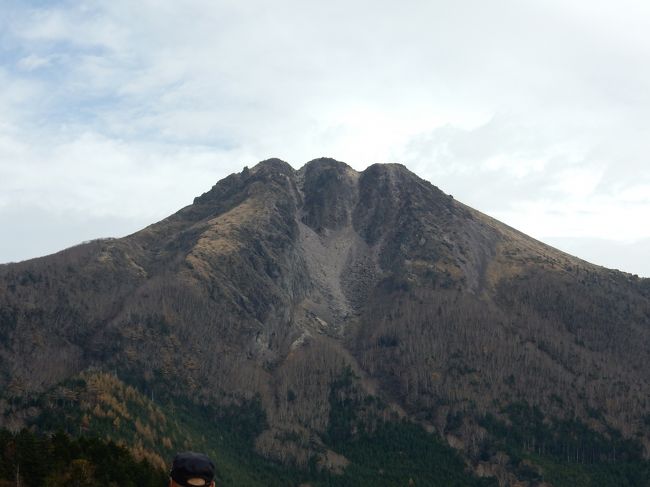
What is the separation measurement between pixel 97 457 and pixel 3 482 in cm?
2361

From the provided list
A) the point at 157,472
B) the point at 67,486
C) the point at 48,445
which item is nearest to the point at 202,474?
the point at 67,486

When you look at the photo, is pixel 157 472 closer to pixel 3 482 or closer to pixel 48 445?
pixel 48 445

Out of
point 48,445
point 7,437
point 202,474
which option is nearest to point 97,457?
point 48,445

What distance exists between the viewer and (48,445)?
13975 cm

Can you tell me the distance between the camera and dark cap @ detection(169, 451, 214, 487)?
4534 cm

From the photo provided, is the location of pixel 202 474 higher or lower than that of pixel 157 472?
higher

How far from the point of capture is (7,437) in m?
154

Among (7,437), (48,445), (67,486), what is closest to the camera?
(67,486)

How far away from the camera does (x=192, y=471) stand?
1788 inches

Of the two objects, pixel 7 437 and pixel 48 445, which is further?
pixel 7 437

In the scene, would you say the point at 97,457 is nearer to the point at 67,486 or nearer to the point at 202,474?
the point at 67,486

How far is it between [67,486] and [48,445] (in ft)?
63.9

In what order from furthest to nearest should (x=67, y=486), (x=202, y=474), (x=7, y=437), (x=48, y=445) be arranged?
(x=7, y=437) < (x=48, y=445) < (x=67, y=486) < (x=202, y=474)

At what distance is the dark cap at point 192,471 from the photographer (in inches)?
1785
